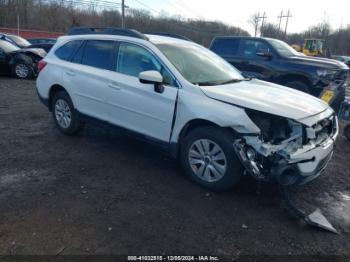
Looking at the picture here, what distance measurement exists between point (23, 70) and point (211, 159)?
10903mm

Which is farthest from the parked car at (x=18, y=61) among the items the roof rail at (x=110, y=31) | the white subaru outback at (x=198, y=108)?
the white subaru outback at (x=198, y=108)

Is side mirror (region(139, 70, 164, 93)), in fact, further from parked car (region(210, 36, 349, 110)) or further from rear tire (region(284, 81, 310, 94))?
rear tire (region(284, 81, 310, 94))

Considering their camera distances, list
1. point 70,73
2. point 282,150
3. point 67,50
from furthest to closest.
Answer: point 67,50 → point 70,73 → point 282,150

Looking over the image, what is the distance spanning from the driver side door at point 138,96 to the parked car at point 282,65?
4409 mm

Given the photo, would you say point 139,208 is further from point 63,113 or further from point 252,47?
point 252,47

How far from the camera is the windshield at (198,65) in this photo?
13.7ft

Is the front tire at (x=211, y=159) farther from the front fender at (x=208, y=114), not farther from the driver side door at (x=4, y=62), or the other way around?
the driver side door at (x=4, y=62)

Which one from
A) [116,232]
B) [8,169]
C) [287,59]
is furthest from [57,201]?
[287,59]

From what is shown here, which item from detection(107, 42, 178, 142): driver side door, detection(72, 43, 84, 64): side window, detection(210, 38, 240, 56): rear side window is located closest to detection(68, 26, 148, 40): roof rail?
detection(107, 42, 178, 142): driver side door

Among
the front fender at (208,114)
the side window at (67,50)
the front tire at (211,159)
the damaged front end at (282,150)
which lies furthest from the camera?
the side window at (67,50)

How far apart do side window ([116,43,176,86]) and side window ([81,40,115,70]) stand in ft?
0.76

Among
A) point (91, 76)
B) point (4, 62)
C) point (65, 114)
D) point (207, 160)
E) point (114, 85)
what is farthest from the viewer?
point (4, 62)

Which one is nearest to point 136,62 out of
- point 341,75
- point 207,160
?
point 207,160

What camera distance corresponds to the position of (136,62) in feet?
14.6
